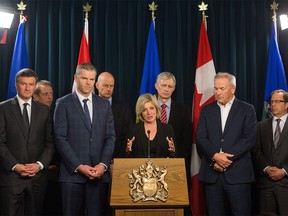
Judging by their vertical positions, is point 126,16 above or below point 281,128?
above

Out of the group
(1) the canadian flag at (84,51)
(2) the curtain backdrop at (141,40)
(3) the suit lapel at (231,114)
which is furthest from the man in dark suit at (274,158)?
(1) the canadian flag at (84,51)

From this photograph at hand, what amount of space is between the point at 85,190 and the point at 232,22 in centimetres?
312

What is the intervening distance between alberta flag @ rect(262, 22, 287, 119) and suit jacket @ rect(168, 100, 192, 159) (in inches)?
44.0

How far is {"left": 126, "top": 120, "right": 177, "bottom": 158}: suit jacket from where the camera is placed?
456 cm

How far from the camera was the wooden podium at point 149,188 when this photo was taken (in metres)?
3.76

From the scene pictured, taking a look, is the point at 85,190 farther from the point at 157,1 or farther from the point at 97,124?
the point at 157,1

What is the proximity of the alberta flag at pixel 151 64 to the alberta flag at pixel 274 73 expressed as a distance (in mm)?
1374

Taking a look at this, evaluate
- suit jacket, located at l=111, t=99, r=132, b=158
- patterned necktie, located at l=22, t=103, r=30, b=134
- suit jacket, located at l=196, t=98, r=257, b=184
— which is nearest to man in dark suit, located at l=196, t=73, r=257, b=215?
suit jacket, located at l=196, t=98, r=257, b=184

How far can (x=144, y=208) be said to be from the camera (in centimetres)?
378

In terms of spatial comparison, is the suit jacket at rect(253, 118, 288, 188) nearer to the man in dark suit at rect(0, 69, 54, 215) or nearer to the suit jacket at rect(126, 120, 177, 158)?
the suit jacket at rect(126, 120, 177, 158)

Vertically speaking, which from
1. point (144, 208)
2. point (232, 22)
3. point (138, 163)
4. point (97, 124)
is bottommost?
point (144, 208)

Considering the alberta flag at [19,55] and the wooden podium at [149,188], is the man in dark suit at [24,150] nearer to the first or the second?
the wooden podium at [149,188]

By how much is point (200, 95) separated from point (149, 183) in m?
2.43

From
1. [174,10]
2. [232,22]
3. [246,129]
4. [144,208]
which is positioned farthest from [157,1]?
[144,208]
